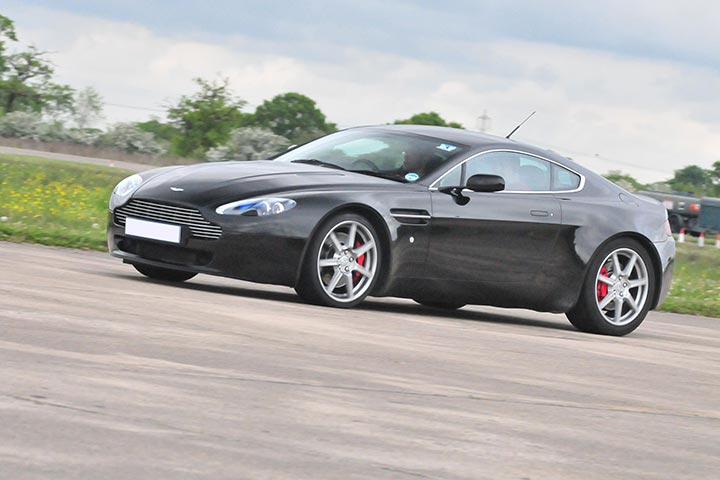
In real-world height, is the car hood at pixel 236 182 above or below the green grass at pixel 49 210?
above

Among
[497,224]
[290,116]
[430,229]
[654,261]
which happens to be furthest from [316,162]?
[290,116]

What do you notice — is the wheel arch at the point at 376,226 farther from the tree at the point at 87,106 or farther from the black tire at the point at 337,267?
the tree at the point at 87,106

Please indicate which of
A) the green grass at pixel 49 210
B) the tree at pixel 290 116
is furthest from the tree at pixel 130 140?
the tree at pixel 290 116

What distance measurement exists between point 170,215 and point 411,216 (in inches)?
64.6

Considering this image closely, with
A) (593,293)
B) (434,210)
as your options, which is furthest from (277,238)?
(593,293)

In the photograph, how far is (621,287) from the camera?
34.5 feet

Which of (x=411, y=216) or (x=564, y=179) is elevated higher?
(x=564, y=179)

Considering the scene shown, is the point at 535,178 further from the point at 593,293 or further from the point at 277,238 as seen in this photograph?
the point at 277,238

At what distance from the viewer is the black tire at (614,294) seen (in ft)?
33.8

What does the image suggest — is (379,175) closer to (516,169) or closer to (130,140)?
(516,169)

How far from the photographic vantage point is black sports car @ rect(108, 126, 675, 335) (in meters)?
8.77

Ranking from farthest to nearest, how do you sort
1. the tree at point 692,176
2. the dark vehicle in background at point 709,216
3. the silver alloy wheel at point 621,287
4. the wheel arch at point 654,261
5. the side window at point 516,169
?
the tree at point 692,176 < the dark vehicle in background at point 709,216 < the wheel arch at point 654,261 < the silver alloy wheel at point 621,287 < the side window at point 516,169

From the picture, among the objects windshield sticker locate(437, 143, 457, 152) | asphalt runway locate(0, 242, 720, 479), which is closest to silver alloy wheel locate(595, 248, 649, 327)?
asphalt runway locate(0, 242, 720, 479)

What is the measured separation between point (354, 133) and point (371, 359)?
417cm
